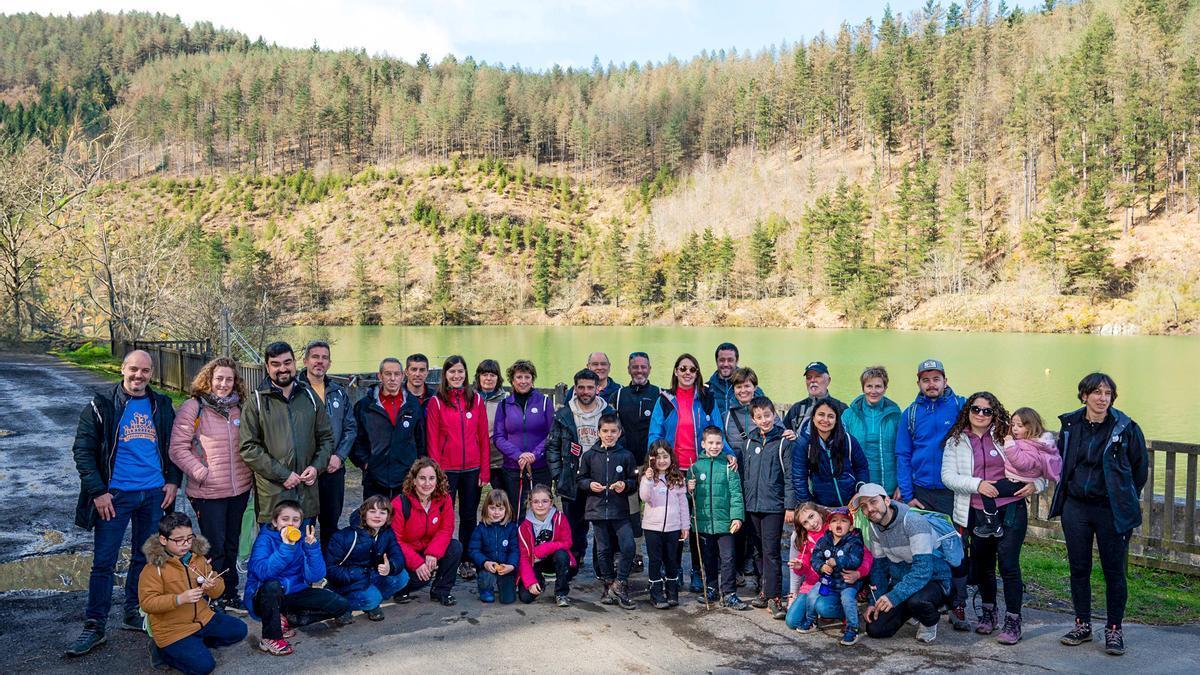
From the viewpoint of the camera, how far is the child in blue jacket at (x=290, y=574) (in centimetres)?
454

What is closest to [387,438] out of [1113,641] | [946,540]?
[946,540]

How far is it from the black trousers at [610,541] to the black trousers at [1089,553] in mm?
2709

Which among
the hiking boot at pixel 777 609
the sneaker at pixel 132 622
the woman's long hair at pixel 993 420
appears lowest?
the hiking boot at pixel 777 609

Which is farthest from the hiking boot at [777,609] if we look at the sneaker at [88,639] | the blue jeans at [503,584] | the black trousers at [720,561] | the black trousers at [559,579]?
the sneaker at [88,639]

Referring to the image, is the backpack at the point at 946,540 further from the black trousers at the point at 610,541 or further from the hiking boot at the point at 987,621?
the black trousers at the point at 610,541

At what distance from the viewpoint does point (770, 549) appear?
5277 mm

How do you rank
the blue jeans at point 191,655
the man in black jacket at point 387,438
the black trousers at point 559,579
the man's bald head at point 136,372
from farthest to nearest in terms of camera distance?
the man in black jacket at point 387,438, the black trousers at point 559,579, the man's bald head at point 136,372, the blue jeans at point 191,655

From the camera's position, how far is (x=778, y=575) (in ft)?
17.1

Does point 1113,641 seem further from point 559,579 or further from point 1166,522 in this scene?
point 559,579

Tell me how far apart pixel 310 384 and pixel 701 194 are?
9431cm

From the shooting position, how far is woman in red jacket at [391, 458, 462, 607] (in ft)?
17.2

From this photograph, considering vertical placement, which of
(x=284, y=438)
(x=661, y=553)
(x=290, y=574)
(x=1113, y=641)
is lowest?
(x=1113, y=641)

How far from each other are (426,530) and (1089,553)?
413cm

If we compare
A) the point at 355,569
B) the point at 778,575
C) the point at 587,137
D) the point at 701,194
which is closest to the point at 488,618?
the point at 355,569
